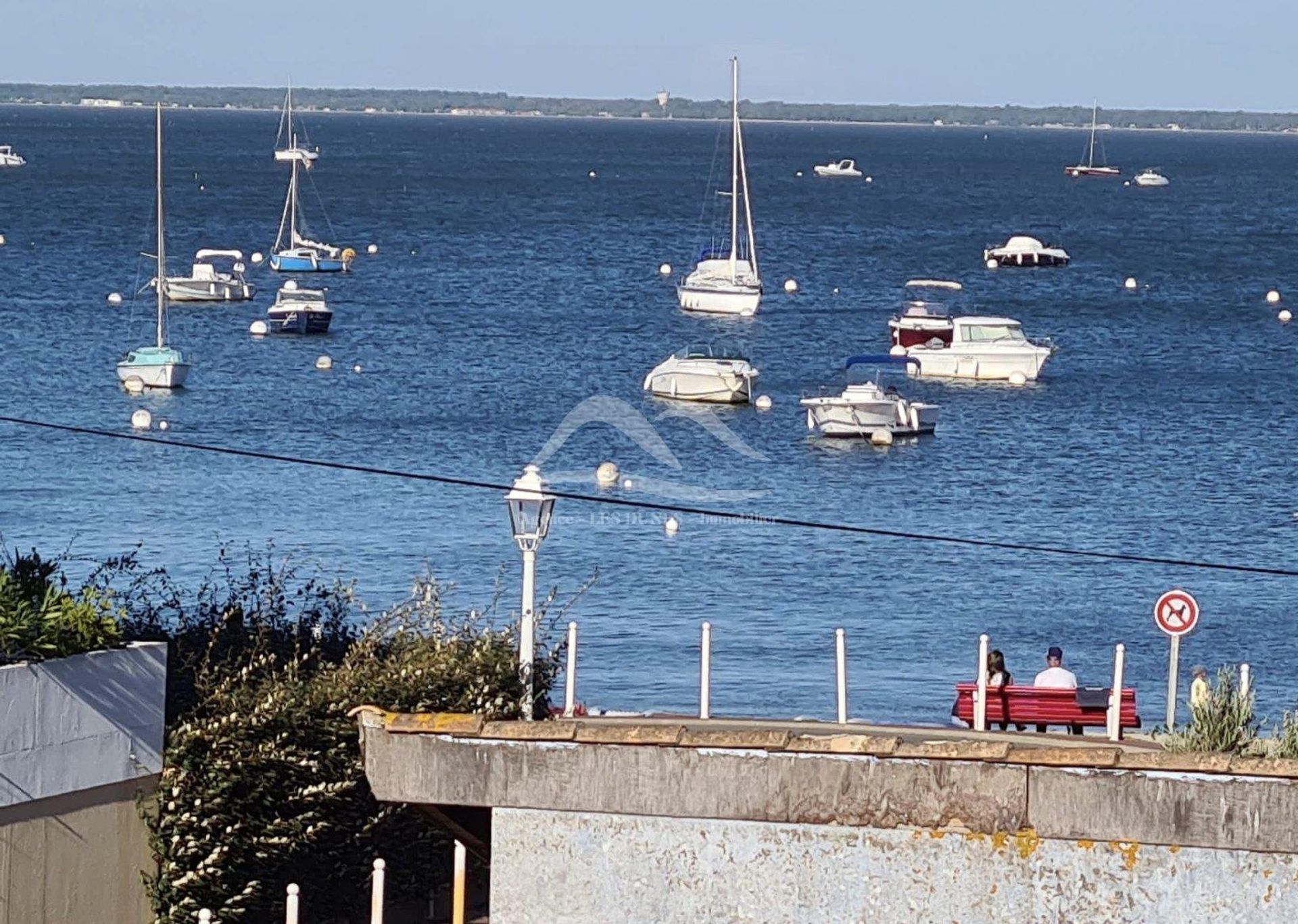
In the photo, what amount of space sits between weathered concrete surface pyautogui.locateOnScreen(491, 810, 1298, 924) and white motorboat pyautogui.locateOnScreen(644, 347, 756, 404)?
5585 centimetres

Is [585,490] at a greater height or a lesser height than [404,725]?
lesser

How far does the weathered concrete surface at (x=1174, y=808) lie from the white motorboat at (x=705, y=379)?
185ft

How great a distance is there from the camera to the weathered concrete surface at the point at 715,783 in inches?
404

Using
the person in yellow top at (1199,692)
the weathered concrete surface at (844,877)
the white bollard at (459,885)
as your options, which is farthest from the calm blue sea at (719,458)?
the weathered concrete surface at (844,877)

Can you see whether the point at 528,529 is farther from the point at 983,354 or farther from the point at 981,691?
the point at 983,354

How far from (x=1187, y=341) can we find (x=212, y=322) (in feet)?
118

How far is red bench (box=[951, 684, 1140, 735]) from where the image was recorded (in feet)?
71.3

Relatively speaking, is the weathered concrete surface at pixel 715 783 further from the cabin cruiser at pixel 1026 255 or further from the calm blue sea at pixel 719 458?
the cabin cruiser at pixel 1026 255

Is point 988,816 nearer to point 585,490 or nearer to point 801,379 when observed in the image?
point 585,490

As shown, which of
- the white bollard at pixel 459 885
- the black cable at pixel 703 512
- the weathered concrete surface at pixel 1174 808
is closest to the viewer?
the weathered concrete surface at pixel 1174 808

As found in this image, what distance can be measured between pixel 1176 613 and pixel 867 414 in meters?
39.5

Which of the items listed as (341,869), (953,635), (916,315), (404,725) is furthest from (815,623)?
(916,315)

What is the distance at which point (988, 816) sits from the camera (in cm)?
1023

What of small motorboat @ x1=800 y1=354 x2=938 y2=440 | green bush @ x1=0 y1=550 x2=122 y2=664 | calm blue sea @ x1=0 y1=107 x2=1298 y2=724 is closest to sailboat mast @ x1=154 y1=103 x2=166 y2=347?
calm blue sea @ x1=0 y1=107 x2=1298 y2=724
